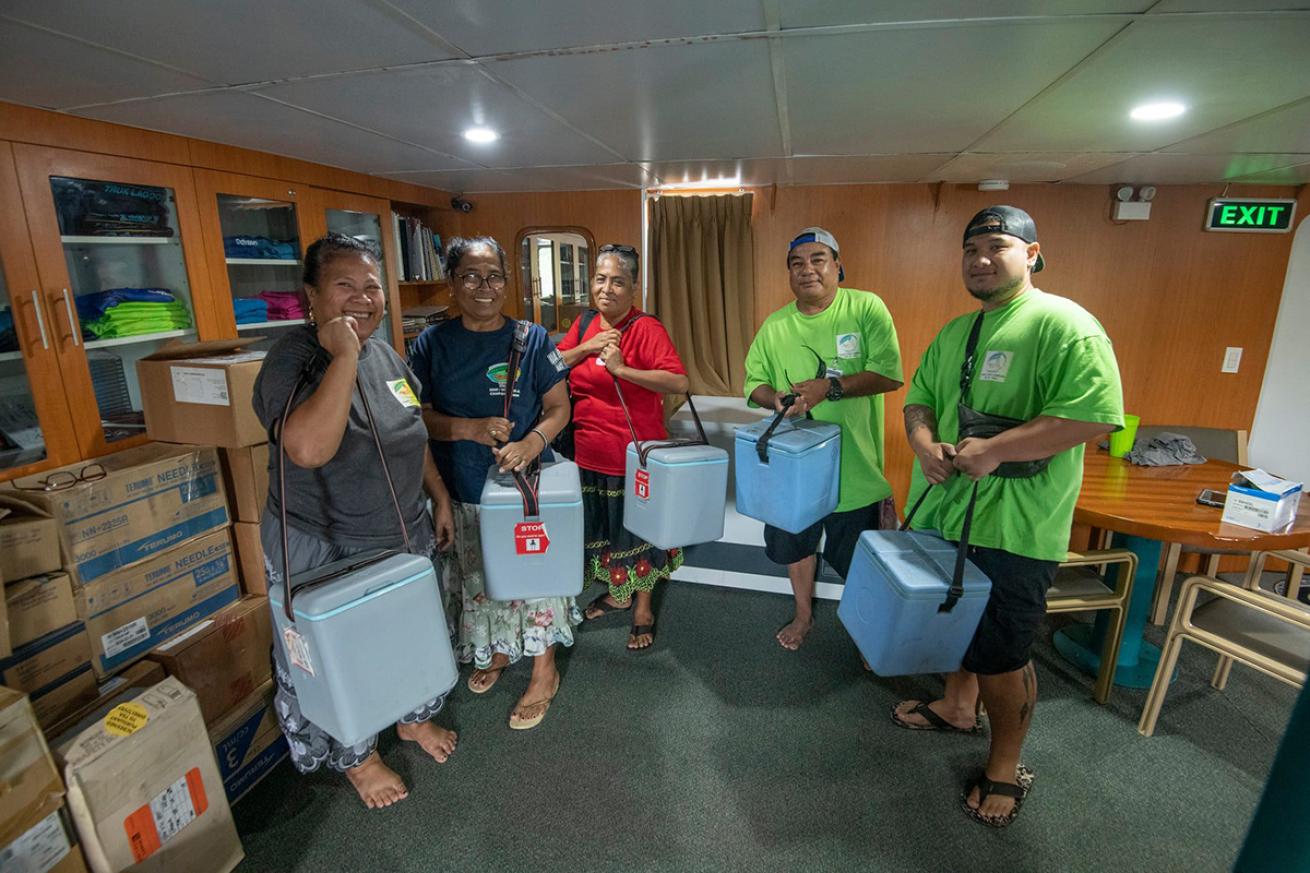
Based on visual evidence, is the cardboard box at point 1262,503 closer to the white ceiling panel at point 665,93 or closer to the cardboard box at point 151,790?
the white ceiling panel at point 665,93

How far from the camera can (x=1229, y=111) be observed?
1706 millimetres

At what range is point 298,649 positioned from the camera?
4.14 ft

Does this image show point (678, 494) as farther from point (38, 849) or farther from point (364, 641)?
point (38, 849)

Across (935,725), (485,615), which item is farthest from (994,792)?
(485,615)

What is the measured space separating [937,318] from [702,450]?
2119 mm

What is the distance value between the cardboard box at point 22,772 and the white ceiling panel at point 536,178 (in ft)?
7.96

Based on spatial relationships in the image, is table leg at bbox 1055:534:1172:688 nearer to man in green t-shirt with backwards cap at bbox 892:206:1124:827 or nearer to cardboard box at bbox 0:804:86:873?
man in green t-shirt with backwards cap at bbox 892:206:1124:827

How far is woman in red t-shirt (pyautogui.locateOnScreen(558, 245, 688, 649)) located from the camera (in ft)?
7.08

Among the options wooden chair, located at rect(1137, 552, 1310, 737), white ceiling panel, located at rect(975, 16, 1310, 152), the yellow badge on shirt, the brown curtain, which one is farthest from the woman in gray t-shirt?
wooden chair, located at rect(1137, 552, 1310, 737)

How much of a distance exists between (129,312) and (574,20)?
1842 millimetres

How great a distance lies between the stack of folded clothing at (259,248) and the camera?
2326mm

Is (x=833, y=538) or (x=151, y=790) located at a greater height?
(x=833, y=538)

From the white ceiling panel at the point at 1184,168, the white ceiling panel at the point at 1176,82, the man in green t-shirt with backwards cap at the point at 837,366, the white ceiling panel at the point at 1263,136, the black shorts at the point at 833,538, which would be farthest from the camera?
the white ceiling panel at the point at 1184,168

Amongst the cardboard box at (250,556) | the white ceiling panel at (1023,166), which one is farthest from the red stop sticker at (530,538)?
the white ceiling panel at (1023,166)
